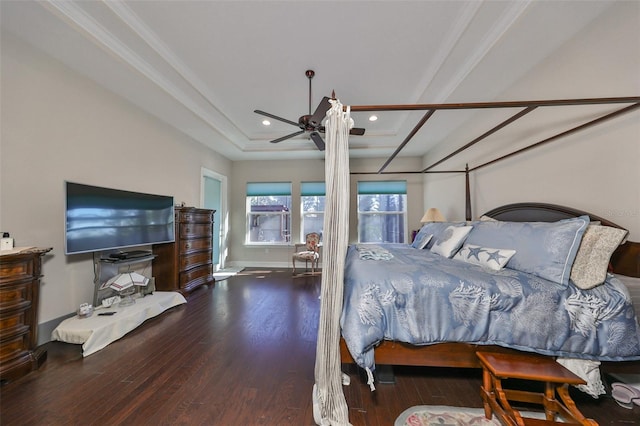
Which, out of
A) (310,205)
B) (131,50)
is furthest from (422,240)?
(131,50)

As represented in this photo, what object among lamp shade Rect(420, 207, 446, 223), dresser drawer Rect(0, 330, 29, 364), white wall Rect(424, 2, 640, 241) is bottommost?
dresser drawer Rect(0, 330, 29, 364)

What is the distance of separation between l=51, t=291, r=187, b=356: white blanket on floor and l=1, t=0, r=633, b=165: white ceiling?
251cm

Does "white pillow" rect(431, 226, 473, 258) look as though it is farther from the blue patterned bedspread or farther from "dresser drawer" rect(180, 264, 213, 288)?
"dresser drawer" rect(180, 264, 213, 288)

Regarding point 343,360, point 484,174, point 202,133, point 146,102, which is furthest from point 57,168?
point 484,174

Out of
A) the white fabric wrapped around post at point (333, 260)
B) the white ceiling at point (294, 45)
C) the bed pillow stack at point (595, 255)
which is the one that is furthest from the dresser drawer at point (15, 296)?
the bed pillow stack at point (595, 255)

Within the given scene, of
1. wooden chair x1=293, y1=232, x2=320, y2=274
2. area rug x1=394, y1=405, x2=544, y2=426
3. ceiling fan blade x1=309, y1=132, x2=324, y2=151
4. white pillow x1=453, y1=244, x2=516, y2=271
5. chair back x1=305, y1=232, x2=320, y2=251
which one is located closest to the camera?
area rug x1=394, y1=405, x2=544, y2=426

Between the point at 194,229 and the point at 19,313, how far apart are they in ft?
7.09

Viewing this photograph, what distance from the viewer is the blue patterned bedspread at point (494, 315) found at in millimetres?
1305

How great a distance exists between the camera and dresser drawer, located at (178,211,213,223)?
350cm

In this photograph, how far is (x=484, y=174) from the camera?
9.91 ft

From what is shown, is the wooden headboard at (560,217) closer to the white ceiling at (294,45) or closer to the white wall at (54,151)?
the white ceiling at (294,45)

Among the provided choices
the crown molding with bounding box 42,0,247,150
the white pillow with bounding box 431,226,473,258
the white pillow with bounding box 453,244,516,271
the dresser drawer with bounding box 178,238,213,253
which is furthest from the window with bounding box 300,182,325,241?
the white pillow with bounding box 453,244,516,271

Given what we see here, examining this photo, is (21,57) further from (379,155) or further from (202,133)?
(379,155)

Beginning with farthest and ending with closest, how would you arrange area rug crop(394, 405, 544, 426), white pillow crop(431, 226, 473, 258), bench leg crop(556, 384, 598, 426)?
white pillow crop(431, 226, 473, 258) → area rug crop(394, 405, 544, 426) → bench leg crop(556, 384, 598, 426)
